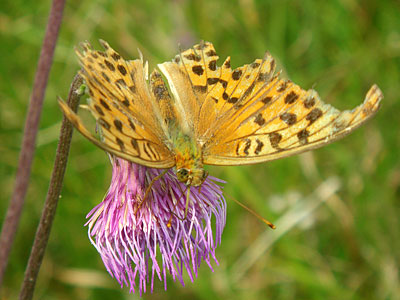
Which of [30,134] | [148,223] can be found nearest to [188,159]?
[148,223]

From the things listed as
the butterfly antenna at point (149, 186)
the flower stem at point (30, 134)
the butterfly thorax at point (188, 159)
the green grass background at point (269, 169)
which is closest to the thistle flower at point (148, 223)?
the butterfly antenna at point (149, 186)

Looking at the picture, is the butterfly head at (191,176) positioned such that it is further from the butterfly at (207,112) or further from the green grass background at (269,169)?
the green grass background at (269,169)

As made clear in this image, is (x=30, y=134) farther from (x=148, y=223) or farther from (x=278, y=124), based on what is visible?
(x=278, y=124)

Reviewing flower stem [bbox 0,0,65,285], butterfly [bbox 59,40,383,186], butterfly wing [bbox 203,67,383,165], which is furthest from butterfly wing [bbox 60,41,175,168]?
flower stem [bbox 0,0,65,285]

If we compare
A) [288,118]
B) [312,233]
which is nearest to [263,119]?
[288,118]

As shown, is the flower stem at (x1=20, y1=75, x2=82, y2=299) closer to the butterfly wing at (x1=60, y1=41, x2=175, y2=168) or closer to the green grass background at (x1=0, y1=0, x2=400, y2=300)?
the butterfly wing at (x1=60, y1=41, x2=175, y2=168)

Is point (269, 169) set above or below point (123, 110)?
above
